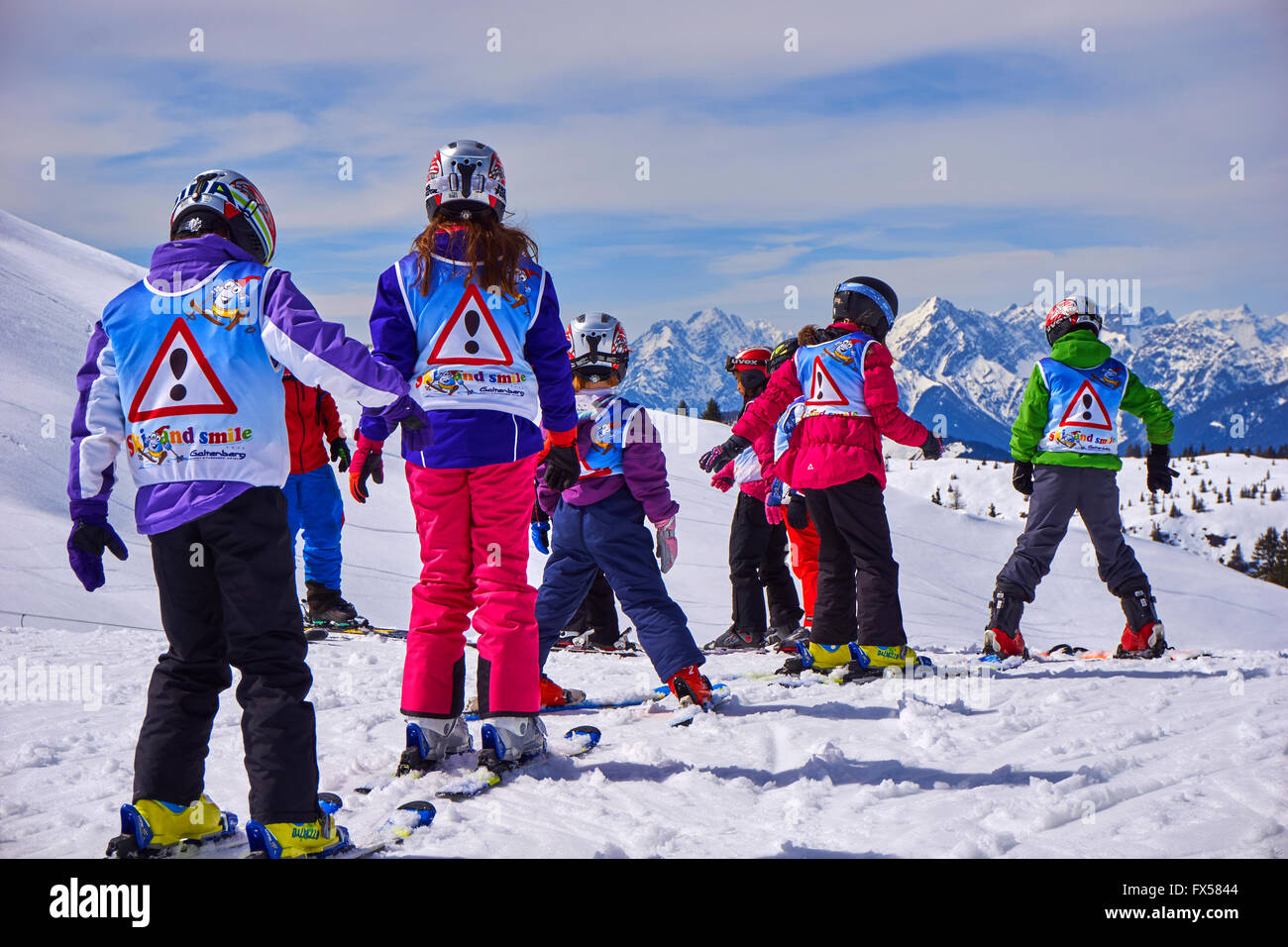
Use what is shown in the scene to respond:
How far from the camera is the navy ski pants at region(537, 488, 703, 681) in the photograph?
499 cm

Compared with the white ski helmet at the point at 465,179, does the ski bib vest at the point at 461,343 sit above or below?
below

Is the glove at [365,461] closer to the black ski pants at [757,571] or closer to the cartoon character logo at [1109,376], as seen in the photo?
the black ski pants at [757,571]

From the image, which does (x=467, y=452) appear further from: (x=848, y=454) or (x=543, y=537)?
(x=848, y=454)

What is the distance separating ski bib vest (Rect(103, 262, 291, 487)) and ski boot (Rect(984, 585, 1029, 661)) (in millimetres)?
5212

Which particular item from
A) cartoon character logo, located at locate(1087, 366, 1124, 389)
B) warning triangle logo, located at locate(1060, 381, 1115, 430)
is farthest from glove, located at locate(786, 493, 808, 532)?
cartoon character logo, located at locate(1087, 366, 1124, 389)

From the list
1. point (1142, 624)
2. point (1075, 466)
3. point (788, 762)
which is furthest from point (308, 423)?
point (1142, 624)

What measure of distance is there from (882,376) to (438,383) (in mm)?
3119

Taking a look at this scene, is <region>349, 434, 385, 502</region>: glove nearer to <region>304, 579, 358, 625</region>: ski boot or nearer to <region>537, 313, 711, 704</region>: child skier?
<region>537, 313, 711, 704</region>: child skier

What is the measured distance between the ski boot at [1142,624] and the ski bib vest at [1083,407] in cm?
106

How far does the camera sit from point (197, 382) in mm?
3084

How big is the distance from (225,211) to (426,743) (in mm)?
2238

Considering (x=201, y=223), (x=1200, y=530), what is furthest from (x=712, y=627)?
(x=1200, y=530)

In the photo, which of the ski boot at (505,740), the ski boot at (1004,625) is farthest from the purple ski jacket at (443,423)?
the ski boot at (1004,625)

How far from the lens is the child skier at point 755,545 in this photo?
801 centimetres
